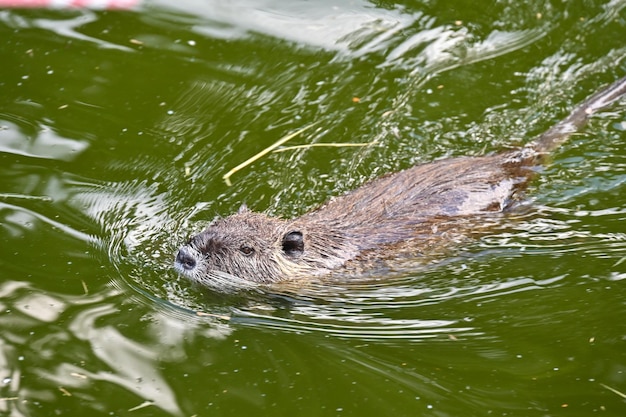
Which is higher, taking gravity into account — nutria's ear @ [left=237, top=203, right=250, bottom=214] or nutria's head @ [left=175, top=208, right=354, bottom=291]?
nutria's ear @ [left=237, top=203, right=250, bottom=214]

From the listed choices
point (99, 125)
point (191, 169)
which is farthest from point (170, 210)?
point (99, 125)

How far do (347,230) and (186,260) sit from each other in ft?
3.01

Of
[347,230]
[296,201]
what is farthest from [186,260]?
[296,201]

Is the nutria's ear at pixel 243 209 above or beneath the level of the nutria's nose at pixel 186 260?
above

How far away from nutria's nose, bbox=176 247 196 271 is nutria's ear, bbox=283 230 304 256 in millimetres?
521

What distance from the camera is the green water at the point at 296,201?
431cm

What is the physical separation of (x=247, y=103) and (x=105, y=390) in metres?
2.70

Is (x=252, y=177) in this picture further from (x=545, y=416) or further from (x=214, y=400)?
(x=545, y=416)

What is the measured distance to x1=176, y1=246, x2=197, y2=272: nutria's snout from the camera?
5.03m

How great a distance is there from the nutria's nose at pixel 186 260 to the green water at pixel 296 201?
121 mm

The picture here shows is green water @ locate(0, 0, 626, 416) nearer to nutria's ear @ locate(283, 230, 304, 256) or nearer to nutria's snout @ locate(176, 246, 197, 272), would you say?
nutria's snout @ locate(176, 246, 197, 272)

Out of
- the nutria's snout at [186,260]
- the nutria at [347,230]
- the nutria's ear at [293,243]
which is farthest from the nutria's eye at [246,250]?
the nutria's snout at [186,260]

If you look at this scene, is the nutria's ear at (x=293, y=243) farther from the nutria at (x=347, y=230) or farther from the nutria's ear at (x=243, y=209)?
the nutria's ear at (x=243, y=209)

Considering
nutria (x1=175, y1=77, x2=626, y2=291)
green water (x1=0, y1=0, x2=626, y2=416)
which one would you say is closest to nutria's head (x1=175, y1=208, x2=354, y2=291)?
nutria (x1=175, y1=77, x2=626, y2=291)
